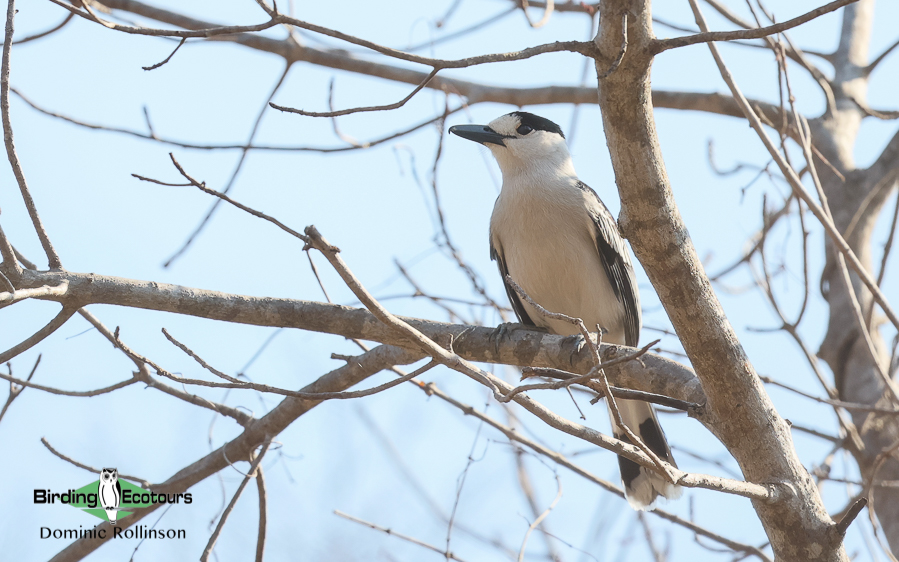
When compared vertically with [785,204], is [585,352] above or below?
below

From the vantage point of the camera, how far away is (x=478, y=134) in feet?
16.3

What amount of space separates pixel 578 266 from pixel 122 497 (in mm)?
2527

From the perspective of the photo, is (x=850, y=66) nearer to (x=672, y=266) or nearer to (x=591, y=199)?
(x=591, y=199)

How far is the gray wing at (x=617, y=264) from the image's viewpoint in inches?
168

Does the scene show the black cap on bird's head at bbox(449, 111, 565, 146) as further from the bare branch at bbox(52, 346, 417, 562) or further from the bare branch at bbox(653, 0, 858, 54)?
the bare branch at bbox(653, 0, 858, 54)

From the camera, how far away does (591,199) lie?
4379 mm

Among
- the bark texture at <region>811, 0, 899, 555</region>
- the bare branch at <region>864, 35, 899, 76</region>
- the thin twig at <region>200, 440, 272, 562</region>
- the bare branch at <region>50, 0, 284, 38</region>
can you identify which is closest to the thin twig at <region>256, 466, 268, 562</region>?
the thin twig at <region>200, 440, 272, 562</region>

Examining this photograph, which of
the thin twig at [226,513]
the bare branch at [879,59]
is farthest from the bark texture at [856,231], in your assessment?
the thin twig at [226,513]

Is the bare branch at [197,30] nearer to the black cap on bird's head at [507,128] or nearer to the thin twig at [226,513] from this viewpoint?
the thin twig at [226,513]

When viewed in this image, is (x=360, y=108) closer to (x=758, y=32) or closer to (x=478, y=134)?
(x=758, y=32)

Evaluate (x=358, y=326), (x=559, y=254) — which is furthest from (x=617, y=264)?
(x=358, y=326)

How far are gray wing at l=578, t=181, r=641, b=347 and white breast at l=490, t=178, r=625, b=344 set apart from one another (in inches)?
1.3

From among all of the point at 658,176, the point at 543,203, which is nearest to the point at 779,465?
the point at 658,176

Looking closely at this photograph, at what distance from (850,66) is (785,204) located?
1.76 meters
